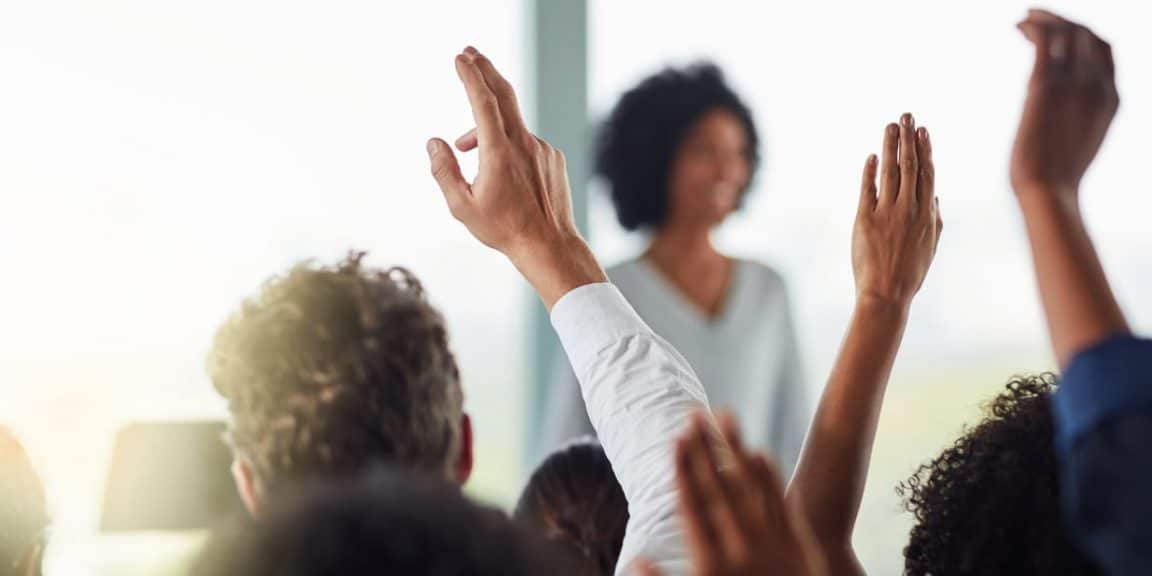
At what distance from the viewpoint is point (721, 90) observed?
302 centimetres

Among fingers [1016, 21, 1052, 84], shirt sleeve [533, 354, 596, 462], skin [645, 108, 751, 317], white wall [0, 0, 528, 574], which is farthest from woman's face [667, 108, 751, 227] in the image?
fingers [1016, 21, 1052, 84]

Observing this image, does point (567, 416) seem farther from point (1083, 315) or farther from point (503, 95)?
point (1083, 315)

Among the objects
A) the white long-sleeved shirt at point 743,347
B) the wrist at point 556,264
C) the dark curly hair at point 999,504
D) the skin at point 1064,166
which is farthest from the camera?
the white long-sleeved shirt at point 743,347

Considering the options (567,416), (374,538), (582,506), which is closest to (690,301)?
(567,416)

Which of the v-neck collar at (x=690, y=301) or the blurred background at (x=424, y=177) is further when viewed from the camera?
the blurred background at (x=424, y=177)

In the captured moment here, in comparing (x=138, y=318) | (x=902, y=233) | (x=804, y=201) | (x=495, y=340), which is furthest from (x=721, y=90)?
(x=902, y=233)

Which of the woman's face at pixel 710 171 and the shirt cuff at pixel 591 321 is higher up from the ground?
the woman's face at pixel 710 171

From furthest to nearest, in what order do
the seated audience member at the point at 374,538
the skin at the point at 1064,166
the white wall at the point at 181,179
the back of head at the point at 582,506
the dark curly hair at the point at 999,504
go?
the white wall at the point at 181,179 < the back of head at the point at 582,506 < the dark curly hair at the point at 999,504 < the skin at the point at 1064,166 < the seated audience member at the point at 374,538

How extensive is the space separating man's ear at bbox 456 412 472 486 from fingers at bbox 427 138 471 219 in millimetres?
170

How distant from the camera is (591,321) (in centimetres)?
100

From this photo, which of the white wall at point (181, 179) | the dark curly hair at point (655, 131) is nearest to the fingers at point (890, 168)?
the dark curly hair at point (655, 131)

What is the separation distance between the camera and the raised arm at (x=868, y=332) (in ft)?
3.18

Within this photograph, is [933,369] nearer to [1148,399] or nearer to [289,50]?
[289,50]

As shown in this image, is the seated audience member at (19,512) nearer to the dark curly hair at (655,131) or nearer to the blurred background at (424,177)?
the blurred background at (424,177)
